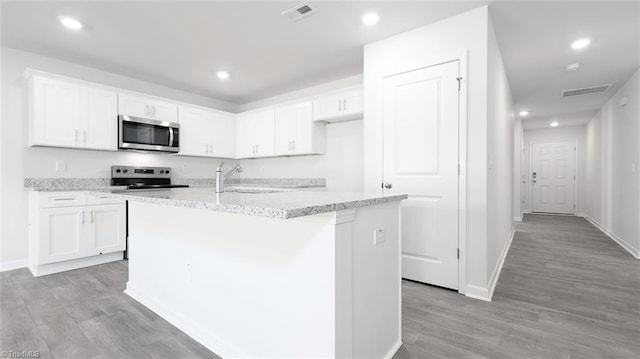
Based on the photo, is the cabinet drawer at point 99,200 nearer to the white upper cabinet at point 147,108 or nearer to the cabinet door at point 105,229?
the cabinet door at point 105,229

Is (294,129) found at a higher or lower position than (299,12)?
lower

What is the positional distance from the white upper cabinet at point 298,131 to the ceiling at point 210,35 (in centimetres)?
53

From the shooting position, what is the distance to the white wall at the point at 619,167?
12.7 ft

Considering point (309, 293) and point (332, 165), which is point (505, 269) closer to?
point (332, 165)

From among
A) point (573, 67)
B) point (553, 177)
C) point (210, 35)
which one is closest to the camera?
point (210, 35)

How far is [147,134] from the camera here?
401 centimetres

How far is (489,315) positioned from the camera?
7.02 feet

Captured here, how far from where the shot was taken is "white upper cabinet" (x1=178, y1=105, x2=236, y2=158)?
4516mm

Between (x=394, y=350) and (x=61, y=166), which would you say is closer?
(x=394, y=350)

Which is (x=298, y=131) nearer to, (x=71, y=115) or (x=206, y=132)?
(x=206, y=132)

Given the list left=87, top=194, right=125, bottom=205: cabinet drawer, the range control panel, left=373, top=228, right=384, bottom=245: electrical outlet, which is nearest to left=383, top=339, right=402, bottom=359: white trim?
left=373, top=228, right=384, bottom=245: electrical outlet

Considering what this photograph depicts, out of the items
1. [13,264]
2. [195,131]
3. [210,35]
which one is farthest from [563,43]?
[13,264]

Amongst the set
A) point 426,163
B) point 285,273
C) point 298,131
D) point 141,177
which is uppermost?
point 298,131

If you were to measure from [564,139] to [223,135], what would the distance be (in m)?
8.70
